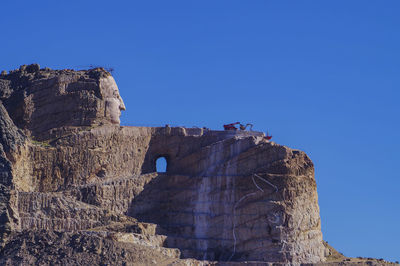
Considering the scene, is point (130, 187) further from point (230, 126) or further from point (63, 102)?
A: point (230, 126)

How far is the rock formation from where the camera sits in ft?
280

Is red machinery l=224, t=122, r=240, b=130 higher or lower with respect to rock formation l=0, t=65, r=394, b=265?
higher

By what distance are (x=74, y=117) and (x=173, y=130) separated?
244 inches

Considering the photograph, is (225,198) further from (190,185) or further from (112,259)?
(112,259)

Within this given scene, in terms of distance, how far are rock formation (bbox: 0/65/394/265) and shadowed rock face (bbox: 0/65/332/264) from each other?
6cm

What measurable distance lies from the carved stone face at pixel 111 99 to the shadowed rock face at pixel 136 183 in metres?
0.09

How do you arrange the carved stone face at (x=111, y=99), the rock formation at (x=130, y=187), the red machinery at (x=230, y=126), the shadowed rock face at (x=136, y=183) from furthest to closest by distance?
1. the red machinery at (x=230, y=126)
2. the carved stone face at (x=111, y=99)
3. the shadowed rock face at (x=136, y=183)
4. the rock formation at (x=130, y=187)

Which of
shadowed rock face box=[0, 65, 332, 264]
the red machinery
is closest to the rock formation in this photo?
shadowed rock face box=[0, 65, 332, 264]

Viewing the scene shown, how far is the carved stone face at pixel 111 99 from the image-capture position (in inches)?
3762

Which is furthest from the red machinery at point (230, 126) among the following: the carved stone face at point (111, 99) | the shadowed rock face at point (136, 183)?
the carved stone face at point (111, 99)

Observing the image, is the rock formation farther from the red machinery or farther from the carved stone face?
the red machinery

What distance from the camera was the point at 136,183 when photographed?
92312mm

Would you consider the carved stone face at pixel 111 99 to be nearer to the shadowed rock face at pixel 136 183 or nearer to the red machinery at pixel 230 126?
→ the shadowed rock face at pixel 136 183

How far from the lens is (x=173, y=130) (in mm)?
95500
